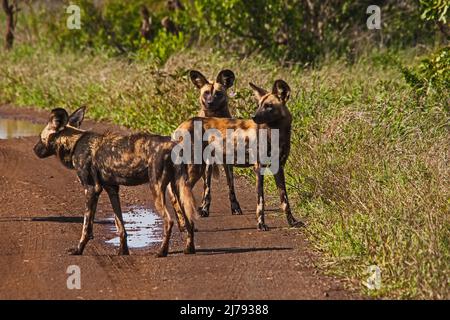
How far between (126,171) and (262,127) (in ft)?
4.61

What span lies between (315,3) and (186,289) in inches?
443

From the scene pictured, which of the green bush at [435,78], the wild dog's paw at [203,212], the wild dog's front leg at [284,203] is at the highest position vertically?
the green bush at [435,78]

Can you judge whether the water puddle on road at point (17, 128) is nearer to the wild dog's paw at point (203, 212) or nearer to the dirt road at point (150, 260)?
the dirt road at point (150, 260)

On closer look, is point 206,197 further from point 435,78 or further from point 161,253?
point 435,78

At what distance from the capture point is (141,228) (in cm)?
816

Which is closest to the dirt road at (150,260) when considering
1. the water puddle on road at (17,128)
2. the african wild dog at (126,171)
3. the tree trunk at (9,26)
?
the african wild dog at (126,171)

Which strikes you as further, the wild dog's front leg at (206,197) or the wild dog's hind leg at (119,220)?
the wild dog's front leg at (206,197)

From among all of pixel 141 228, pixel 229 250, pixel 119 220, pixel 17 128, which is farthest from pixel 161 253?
pixel 17 128

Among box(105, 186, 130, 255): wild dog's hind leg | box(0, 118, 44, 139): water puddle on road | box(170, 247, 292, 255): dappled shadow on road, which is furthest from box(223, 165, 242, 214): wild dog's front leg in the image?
box(0, 118, 44, 139): water puddle on road

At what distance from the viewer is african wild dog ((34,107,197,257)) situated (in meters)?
6.98

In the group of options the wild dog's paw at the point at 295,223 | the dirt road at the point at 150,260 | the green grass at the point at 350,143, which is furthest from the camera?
the wild dog's paw at the point at 295,223

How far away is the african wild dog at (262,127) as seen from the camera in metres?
8.02

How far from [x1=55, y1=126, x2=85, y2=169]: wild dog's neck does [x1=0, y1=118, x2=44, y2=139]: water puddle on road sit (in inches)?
262

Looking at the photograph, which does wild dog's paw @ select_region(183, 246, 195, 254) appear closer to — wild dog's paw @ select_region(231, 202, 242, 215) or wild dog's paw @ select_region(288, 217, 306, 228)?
wild dog's paw @ select_region(288, 217, 306, 228)
